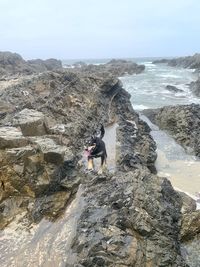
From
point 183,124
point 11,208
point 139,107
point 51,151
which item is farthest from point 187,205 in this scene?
point 139,107

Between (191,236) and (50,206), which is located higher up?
(50,206)

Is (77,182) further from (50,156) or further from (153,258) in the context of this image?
(153,258)

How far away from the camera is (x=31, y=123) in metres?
14.7

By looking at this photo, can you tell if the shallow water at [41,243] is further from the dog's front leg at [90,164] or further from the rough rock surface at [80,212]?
the dog's front leg at [90,164]

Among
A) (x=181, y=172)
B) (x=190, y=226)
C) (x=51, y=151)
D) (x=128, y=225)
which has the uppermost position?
(x=51, y=151)

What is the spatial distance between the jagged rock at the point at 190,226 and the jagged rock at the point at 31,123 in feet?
21.3

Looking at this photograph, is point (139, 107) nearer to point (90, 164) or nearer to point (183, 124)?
point (183, 124)

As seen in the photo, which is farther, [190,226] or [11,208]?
[190,226]

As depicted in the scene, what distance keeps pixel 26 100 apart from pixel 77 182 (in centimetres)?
958

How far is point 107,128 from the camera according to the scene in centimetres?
2147

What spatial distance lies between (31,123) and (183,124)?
13.6 meters

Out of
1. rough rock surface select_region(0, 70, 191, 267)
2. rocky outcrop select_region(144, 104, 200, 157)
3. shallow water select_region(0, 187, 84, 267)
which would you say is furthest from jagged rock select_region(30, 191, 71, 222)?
rocky outcrop select_region(144, 104, 200, 157)

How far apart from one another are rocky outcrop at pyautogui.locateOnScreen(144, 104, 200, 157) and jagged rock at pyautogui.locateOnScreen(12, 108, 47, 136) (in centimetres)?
991

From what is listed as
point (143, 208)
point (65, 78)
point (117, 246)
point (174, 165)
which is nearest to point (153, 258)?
point (117, 246)
